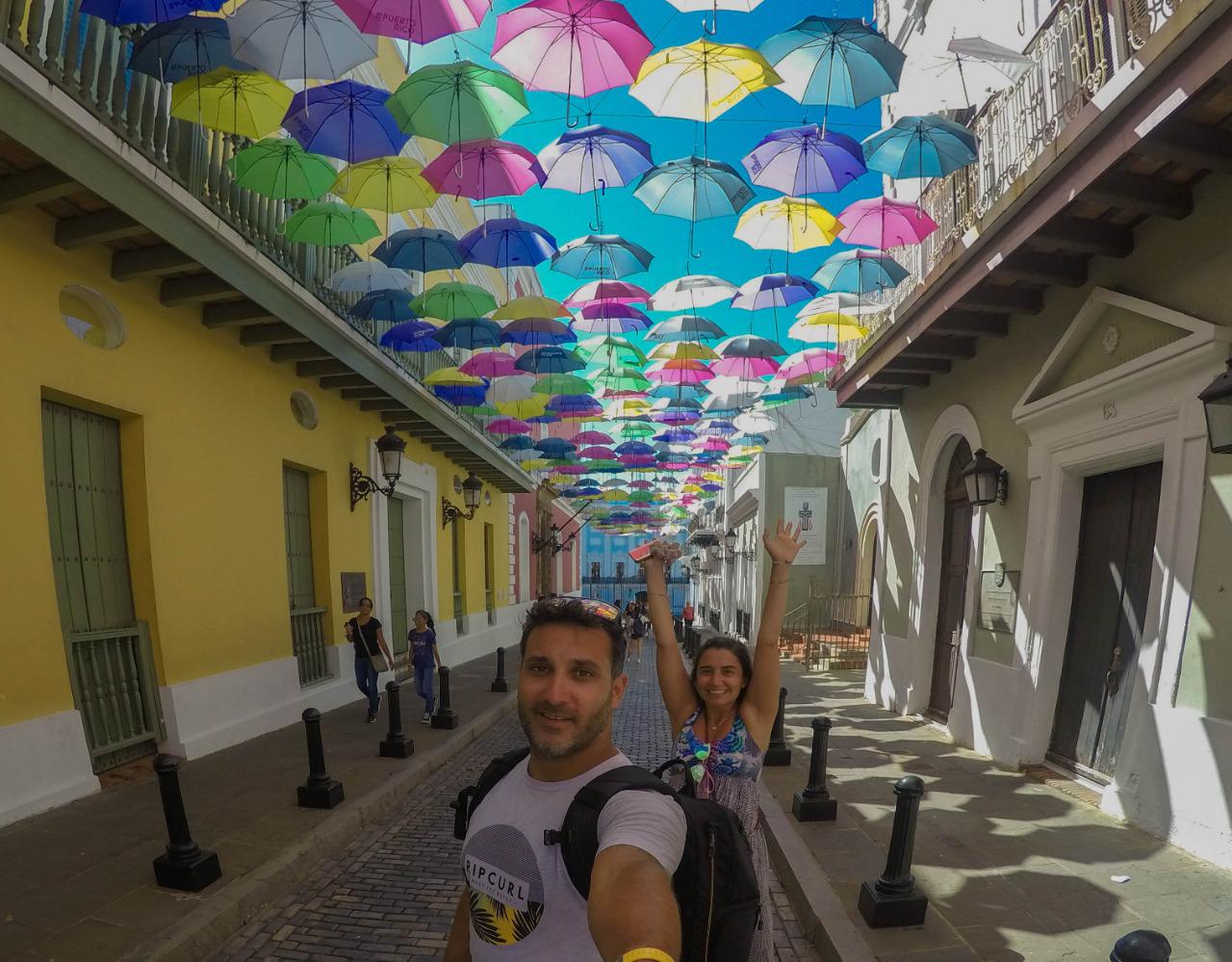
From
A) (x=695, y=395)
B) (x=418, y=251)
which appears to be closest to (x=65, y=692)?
(x=418, y=251)

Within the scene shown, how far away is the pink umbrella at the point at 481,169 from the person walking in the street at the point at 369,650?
16.4 feet

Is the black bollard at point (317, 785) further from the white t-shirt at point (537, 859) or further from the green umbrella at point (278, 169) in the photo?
the white t-shirt at point (537, 859)

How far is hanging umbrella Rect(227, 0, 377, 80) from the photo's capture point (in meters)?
5.40

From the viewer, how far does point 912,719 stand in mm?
10258

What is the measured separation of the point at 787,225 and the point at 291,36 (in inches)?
201

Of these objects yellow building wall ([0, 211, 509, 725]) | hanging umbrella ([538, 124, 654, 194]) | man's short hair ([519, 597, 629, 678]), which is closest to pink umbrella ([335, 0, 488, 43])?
hanging umbrella ([538, 124, 654, 194])

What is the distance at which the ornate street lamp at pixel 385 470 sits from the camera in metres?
11.0

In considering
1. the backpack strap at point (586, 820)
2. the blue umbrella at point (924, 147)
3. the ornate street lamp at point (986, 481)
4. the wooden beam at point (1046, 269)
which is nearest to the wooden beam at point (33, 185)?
the backpack strap at point (586, 820)

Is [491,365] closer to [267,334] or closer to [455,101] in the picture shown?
[267,334]

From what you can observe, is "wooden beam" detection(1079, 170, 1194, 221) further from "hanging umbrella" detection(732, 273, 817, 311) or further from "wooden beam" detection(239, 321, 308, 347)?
"wooden beam" detection(239, 321, 308, 347)

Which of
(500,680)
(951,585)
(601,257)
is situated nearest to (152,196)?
(601,257)

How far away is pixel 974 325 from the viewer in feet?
26.7

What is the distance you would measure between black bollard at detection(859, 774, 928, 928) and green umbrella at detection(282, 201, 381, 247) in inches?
273

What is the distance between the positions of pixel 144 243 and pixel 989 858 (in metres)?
8.30
